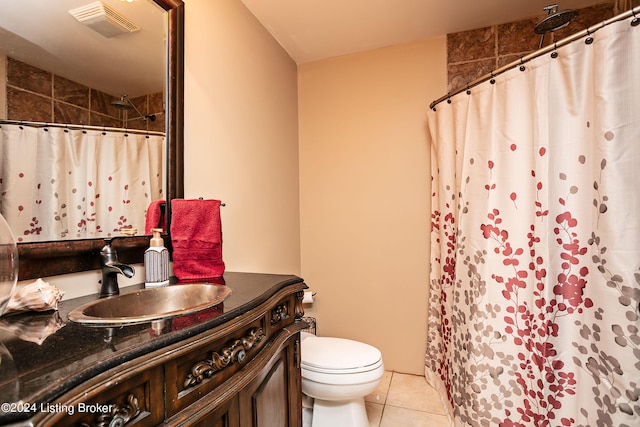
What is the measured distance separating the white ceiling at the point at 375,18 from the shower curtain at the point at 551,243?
24.8 inches

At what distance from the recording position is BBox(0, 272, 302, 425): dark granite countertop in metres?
0.41

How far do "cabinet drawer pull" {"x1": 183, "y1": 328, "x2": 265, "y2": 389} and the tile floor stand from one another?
133cm

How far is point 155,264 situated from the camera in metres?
1.06

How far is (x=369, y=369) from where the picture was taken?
1.46 m

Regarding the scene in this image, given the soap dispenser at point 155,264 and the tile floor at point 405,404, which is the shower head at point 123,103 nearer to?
the soap dispenser at point 155,264

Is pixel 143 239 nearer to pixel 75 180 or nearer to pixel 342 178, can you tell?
pixel 75 180

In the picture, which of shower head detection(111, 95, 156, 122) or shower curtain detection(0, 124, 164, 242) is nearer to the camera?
shower curtain detection(0, 124, 164, 242)

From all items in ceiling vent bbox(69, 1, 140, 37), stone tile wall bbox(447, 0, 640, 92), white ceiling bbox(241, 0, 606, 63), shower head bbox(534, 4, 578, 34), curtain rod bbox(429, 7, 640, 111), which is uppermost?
white ceiling bbox(241, 0, 606, 63)

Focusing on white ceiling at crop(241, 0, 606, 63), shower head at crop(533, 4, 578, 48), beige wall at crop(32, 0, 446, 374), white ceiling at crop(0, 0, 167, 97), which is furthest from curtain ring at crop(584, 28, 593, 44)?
white ceiling at crop(0, 0, 167, 97)

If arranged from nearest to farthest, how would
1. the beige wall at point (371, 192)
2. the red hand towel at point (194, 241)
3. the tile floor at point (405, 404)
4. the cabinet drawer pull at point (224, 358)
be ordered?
the cabinet drawer pull at point (224, 358) → the red hand towel at point (194, 241) → the tile floor at point (405, 404) → the beige wall at point (371, 192)

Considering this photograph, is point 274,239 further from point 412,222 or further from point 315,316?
point 412,222

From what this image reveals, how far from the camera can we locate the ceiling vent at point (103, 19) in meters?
0.97

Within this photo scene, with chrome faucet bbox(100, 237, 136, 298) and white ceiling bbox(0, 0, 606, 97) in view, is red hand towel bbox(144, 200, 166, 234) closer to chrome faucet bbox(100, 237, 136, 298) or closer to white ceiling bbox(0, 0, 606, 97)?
chrome faucet bbox(100, 237, 136, 298)

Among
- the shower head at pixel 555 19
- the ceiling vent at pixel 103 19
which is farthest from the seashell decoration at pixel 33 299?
the shower head at pixel 555 19
